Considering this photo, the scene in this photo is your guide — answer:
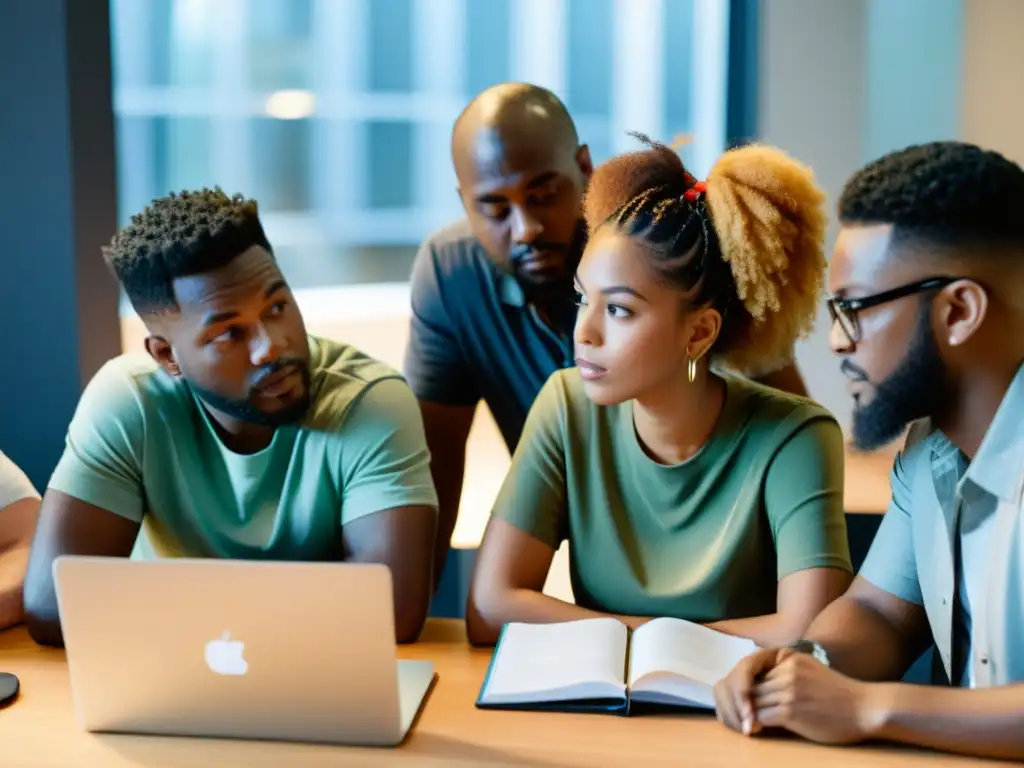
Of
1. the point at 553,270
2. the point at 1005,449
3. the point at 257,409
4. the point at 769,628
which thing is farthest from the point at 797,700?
the point at 553,270

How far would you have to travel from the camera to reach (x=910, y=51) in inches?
151

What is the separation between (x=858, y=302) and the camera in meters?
1.52

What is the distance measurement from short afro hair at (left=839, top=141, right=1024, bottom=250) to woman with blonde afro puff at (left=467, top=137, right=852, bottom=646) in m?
0.24

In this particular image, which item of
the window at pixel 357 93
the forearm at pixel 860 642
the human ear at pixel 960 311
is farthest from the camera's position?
the window at pixel 357 93

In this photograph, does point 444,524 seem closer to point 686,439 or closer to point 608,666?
point 686,439

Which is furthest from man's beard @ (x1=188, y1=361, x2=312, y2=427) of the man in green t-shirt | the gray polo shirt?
the gray polo shirt

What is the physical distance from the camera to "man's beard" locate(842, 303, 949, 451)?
149cm

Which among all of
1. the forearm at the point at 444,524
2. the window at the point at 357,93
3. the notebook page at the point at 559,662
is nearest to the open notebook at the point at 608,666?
the notebook page at the point at 559,662

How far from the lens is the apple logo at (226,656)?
4.50 ft

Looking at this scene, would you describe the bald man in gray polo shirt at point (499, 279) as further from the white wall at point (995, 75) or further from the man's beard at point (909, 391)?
the white wall at point (995, 75)

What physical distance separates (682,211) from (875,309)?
1.18 ft

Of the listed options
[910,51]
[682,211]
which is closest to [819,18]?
[910,51]

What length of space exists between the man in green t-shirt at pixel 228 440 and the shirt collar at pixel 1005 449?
32.4 inches

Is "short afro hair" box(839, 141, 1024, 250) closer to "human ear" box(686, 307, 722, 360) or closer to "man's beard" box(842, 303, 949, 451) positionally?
"man's beard" box(842, 303, 949, 451)
